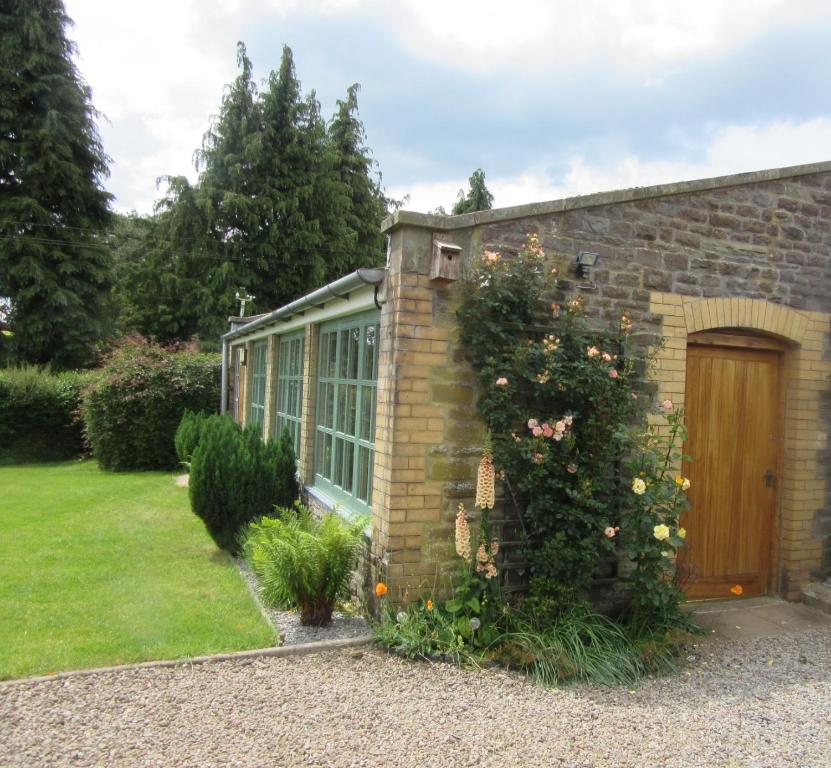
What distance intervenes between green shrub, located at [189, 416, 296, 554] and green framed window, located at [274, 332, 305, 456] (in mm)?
950

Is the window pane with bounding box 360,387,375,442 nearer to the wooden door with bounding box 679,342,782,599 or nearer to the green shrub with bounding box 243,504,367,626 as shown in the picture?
the green shrub with bounding box 243,504,367,626

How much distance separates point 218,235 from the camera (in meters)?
25.2

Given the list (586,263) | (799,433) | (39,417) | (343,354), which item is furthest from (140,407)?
(799,433)

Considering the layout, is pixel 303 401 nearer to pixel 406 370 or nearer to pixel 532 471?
pixel 406 370

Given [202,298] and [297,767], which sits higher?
[202,298]

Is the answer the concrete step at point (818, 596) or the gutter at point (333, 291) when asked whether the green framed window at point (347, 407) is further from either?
the concrete step at point (818, 596)

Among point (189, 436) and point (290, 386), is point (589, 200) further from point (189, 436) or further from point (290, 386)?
point (189, 436)

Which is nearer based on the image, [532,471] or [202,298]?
[532,471]

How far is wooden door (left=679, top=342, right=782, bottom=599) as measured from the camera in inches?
218

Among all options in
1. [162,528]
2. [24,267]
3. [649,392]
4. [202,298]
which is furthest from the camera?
[202,298]

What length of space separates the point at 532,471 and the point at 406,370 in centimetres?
109

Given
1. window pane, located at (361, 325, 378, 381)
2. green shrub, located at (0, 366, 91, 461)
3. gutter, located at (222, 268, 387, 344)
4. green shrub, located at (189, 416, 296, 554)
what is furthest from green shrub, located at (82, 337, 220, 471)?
window pane, located at (361, 325, 378, 381)

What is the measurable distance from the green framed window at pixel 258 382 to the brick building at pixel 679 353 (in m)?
4.94

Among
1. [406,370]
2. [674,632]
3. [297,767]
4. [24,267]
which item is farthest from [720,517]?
[24,267]
